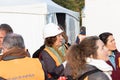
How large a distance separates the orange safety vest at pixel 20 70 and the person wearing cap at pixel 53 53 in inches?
32.3

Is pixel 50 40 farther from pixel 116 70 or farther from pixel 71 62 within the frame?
pixel 71 62

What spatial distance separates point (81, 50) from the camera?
3.51 metres

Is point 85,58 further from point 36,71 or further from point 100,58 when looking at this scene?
point 36,71

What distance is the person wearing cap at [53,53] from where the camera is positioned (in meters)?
4.50

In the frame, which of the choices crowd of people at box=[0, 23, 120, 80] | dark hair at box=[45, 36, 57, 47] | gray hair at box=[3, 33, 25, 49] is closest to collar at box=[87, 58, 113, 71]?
crowd of people at box=[0, 23, 120, 80]

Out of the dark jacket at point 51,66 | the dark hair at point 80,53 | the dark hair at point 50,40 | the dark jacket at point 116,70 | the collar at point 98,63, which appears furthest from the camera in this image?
the dark jacket at point 116,70

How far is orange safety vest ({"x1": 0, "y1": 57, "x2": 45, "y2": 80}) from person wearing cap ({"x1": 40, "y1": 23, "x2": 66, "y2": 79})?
0.82 m

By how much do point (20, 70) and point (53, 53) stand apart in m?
1.06

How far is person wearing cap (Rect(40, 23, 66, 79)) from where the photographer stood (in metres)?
4.50

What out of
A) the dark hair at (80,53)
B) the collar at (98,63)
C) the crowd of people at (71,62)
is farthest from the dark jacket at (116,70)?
the collar at (98,63)

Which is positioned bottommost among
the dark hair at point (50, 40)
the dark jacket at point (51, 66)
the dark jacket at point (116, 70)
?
the dark jacket at point (116, 70)

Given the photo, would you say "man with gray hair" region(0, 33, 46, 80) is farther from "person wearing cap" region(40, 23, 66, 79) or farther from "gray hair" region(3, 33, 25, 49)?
"person wearing cap" region(40, 23, 66, 79)

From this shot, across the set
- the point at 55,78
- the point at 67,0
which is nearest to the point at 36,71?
the point at 55,78

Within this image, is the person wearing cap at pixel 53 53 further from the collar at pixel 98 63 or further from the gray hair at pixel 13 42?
the collar at pixel 98 63
